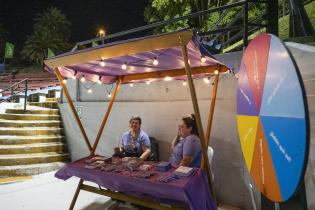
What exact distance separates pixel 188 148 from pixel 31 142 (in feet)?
21.0

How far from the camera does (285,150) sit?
175 centimetres

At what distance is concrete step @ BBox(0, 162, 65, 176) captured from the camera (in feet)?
22.5

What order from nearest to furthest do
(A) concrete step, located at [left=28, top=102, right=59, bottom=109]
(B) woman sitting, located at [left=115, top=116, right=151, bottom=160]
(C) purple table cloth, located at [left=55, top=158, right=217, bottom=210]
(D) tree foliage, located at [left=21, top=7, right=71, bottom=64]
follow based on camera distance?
(C) purple table cloth, located at [left=55, top=158, right=217, bottom=210] → (B) woman sitting, located at [left=115, top=116, right=151, bottom=160] → (A) concrete step, located at [left=28, top=102, right=59, bottom=109] → (D) tree foliage, located at [left=21, top=7, right=71, bottom=64]

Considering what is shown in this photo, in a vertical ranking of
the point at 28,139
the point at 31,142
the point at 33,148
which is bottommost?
the point at 33,148

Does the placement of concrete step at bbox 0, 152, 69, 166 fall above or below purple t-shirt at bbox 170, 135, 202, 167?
below

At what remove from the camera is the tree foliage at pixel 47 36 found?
48938 mm

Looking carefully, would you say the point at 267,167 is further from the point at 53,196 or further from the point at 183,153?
the point at 53,196

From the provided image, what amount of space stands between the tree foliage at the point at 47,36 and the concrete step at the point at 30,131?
4463 cm

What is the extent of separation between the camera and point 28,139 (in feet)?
26.7

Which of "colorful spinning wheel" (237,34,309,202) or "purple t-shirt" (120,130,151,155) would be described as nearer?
"colorful spinning wheel" (237,34,309,202)

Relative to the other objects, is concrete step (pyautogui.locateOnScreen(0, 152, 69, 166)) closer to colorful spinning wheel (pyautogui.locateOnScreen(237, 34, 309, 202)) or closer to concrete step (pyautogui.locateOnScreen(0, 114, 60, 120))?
concrete step (pyautogui.locateOnScreen(0, 114, 60, 120))

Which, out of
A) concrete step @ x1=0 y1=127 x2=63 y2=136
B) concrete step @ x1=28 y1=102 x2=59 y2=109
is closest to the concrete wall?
concrete step @ x1=0 y1=127 x2=63 y2=136

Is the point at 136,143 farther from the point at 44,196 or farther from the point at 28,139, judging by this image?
the point at 28,139

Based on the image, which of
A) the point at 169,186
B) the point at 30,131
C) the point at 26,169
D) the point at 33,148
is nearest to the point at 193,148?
the point at 169,186
